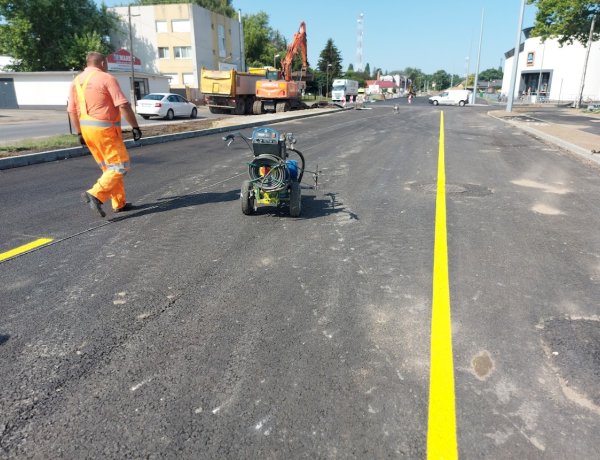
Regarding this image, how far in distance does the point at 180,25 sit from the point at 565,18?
37.1 metres

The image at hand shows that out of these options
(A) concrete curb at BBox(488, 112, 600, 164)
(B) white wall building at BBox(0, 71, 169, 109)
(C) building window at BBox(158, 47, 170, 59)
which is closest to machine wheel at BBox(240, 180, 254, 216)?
(A) concrete curb at BBox(488, 112, 600, 164)

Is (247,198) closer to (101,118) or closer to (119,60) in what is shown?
(101,118)

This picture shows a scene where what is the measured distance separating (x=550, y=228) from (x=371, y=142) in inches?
374

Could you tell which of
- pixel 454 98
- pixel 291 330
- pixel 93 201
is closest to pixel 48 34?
pixel 454 98

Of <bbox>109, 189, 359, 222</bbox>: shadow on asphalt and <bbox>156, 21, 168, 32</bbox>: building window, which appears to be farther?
<bbox>156, 21, 168, 32</bbox>: building window

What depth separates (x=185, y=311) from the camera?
136 inches

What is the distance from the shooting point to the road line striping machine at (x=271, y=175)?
5668mm

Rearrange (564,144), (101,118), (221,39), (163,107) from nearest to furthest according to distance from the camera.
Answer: (101,118) → (564,144) → (163,107) → (221,39)

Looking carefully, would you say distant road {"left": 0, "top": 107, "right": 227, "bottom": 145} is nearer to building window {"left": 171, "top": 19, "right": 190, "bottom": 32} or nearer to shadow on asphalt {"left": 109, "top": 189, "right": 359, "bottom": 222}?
shadow on asphalt {"left": 109, "top": 189, "right": 359, "bottom": 222}

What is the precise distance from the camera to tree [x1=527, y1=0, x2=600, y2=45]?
33231mm

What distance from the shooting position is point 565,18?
33.8 meters

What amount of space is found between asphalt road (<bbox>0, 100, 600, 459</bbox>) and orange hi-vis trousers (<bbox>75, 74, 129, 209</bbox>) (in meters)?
0.46

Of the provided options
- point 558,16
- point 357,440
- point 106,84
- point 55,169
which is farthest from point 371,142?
point 558,16

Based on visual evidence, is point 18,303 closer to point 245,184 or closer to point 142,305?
point 142,305
